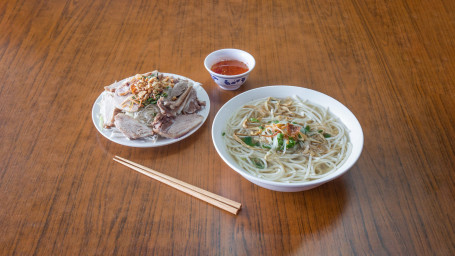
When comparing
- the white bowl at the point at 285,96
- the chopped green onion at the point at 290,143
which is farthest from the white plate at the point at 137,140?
the chopped green onion at the point at 290,143

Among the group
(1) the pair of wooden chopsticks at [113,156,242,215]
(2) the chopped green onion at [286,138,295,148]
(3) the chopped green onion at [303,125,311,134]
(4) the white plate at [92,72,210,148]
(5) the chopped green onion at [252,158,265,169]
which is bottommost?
(1) the pair of wooden chopsticks at [113,156,242,215]

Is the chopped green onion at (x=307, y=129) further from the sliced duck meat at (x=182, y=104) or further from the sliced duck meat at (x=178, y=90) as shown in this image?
the sliced duck meat at (x=178, y=90)

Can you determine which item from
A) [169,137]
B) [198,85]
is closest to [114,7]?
[198,85]

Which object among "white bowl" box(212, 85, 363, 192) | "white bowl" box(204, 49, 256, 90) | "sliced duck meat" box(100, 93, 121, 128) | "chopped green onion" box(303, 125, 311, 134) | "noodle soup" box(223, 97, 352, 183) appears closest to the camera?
"white bowl" box(212, 85, 363, 192)

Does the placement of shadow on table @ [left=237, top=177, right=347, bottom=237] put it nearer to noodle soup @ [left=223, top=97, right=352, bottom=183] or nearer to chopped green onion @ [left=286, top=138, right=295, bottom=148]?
noodle soup @ [left=223, top=97, right=352, bottom=183]

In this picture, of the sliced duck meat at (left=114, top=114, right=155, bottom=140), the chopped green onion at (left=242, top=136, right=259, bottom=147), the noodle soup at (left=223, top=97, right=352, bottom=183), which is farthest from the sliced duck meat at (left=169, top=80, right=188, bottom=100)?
the chopped green onion at (left=242, top=136, right=259, bottom=147)

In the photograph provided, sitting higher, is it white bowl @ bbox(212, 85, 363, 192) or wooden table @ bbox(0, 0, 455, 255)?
white bowl @ bbox(212, 85, 363, 192)
